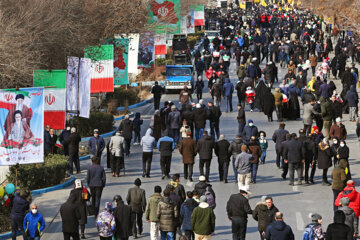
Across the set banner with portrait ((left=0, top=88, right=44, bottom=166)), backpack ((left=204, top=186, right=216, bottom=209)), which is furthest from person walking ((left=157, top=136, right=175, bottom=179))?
backpack ((left=204, top=186, right=216, bottom=209))

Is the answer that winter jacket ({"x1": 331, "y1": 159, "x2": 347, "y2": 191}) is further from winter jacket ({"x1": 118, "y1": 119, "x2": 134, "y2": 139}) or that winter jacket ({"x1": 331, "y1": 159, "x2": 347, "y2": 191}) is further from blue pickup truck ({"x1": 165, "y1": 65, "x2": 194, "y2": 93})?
blue pickup truck ({"x1": 165, "y1": 65, "x2": 194, "y2": 93})

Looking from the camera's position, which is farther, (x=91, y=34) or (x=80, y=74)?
(x=91, y=34)

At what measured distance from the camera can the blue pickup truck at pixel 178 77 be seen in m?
44.2

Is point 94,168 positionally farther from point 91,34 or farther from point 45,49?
point 91,34

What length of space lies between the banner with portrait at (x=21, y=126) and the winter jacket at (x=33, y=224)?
4.23 m

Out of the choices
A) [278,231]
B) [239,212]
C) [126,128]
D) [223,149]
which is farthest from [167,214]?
[126,128]

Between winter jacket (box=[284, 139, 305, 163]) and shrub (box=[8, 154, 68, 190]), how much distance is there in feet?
20.1

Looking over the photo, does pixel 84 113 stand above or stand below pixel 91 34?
below

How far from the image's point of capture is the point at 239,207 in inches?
698

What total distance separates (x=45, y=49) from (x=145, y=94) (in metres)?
12.2

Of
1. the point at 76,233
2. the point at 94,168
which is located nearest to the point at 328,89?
the point at 94,168

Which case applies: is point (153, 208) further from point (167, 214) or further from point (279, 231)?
point (279, 231)

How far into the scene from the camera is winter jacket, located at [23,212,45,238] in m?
18.1

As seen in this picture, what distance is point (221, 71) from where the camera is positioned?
40.2 m
